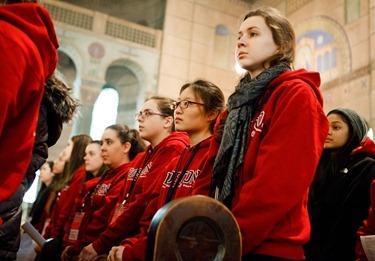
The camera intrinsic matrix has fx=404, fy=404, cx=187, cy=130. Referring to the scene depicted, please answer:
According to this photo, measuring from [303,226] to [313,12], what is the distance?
484 inches

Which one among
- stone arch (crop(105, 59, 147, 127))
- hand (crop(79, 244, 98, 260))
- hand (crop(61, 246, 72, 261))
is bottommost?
hand (crop(61, 246, 72, 261))

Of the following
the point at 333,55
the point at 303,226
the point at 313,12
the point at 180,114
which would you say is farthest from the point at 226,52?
the point at 303,226

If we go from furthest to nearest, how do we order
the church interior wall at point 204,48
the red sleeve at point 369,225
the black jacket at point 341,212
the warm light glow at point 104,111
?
the warm light glow at point 104,111 < the church interior wall at point 204,48 < the black jacket at point 341,212 < the red sleeve at point 369,225

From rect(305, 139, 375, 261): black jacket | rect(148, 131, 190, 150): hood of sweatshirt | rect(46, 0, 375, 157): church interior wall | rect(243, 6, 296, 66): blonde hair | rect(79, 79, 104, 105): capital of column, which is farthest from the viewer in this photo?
rect(79, 79, 104, 105): capital of column

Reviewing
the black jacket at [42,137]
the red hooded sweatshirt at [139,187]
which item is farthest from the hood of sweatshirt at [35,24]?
the red hooded sweatshirt at [139,187]

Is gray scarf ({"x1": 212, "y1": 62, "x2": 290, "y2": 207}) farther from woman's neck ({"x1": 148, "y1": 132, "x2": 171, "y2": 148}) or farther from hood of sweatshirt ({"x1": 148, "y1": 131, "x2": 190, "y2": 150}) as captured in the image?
woman's neck ({"x1": 148, "y1": 132, "x2": 171, "y2": 148})

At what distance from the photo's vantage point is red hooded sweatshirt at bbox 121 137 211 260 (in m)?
2.59

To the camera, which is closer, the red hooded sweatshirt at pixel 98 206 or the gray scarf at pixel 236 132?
the gray scarf at pixel 236 132

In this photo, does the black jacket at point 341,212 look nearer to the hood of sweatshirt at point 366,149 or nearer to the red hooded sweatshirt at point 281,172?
the hood of sweatshirt at point 366,149

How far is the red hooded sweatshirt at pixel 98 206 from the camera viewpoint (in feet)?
12.7

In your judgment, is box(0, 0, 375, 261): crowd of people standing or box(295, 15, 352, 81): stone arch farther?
box(295, 15, 352, 81): stone arch

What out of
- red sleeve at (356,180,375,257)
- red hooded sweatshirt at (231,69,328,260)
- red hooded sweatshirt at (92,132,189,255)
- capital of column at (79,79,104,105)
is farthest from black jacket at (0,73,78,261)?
capital of column at (79,79,104,105)

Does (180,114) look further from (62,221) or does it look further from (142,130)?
(62,221)

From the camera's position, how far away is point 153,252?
4.60 feet
